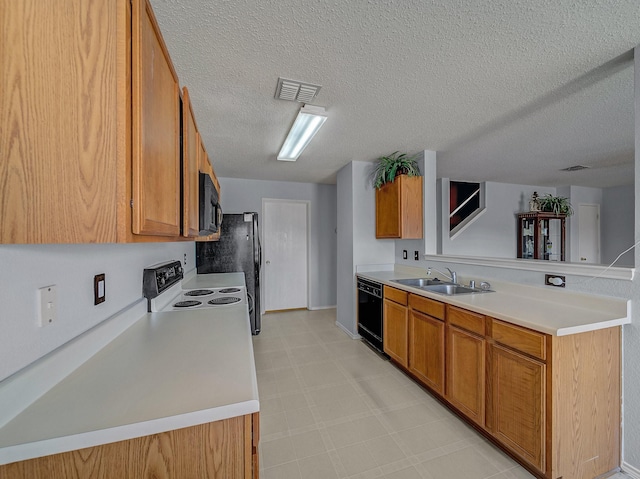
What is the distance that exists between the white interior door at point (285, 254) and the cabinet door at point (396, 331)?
7.48 feet

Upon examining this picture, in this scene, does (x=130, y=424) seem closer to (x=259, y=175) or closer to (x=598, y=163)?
(x=259, y=175)

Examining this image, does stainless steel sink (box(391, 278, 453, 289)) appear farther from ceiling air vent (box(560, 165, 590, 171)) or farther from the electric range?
ceiling air vent (box(560, 165, 590, 171))

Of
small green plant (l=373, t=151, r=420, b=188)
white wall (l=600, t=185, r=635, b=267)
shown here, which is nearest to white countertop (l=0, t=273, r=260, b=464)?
small green plant (l=373, t=151, r=420, b=188)

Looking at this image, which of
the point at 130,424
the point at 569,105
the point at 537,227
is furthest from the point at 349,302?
the point at 537,227

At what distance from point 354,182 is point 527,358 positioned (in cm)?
266

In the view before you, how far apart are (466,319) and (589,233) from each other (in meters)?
6.04

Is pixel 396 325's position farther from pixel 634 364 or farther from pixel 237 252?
pixel 237 252

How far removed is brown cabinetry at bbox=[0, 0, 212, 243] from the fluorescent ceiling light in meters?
1.54

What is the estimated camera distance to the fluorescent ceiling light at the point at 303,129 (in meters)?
2.12

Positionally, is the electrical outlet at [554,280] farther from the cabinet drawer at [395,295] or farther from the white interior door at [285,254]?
the white interior door at [285,254]

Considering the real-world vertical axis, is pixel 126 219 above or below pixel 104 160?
below

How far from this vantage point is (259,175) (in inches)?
172

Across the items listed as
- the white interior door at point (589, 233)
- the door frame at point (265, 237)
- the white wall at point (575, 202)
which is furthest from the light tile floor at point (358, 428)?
the white interior door at point (589, 233)

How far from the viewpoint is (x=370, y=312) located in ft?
10.6
